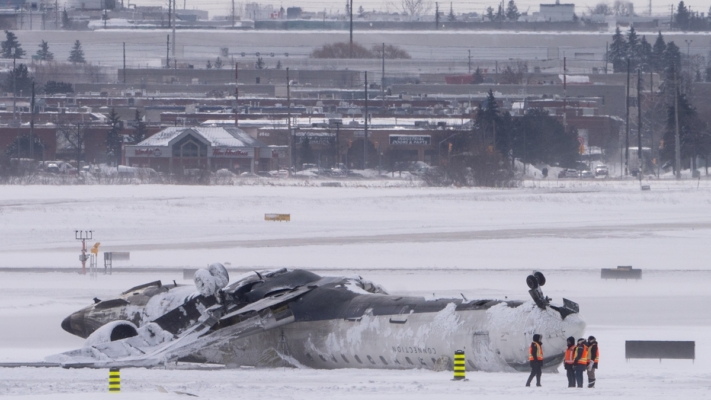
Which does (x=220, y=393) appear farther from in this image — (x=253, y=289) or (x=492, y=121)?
(x=492, y=121)

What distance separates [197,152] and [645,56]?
330 feet

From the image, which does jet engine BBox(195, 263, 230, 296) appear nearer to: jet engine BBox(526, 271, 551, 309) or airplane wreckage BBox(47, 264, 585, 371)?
airplane wreckage BBox(47, 264, 585, 371)

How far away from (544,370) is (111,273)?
20.5m

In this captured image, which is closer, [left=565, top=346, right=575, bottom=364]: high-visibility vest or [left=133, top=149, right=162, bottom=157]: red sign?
[left=565, top=346, right=575, bottom=364]: high-visibility vest

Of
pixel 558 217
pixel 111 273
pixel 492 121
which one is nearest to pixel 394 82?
pixel 492 121

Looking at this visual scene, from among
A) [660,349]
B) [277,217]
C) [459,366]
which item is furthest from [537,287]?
[277,217]

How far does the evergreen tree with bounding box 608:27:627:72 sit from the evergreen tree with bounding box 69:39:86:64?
90343mm

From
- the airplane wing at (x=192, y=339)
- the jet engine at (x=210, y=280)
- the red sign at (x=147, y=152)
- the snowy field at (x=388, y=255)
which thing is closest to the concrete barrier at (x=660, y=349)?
the snowy field at (x=388, y=255)

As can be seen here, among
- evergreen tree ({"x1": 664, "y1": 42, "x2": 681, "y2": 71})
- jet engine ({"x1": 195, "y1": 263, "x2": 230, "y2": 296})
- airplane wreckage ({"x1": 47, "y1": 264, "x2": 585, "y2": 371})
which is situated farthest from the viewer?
evergreen tree ({"x1": 664, "y1": 42, "x2": 681, "y2": 71})

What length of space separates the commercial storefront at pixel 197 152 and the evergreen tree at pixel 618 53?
8564cm

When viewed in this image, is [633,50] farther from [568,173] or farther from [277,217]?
[277,217]

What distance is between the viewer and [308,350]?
64.8 ft

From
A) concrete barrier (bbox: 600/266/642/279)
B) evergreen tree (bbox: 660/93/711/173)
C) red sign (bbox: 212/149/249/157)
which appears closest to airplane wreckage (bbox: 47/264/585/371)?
concrete barrier (bbox: 600/266/642/279)

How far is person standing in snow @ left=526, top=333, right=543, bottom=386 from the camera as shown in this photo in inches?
671
